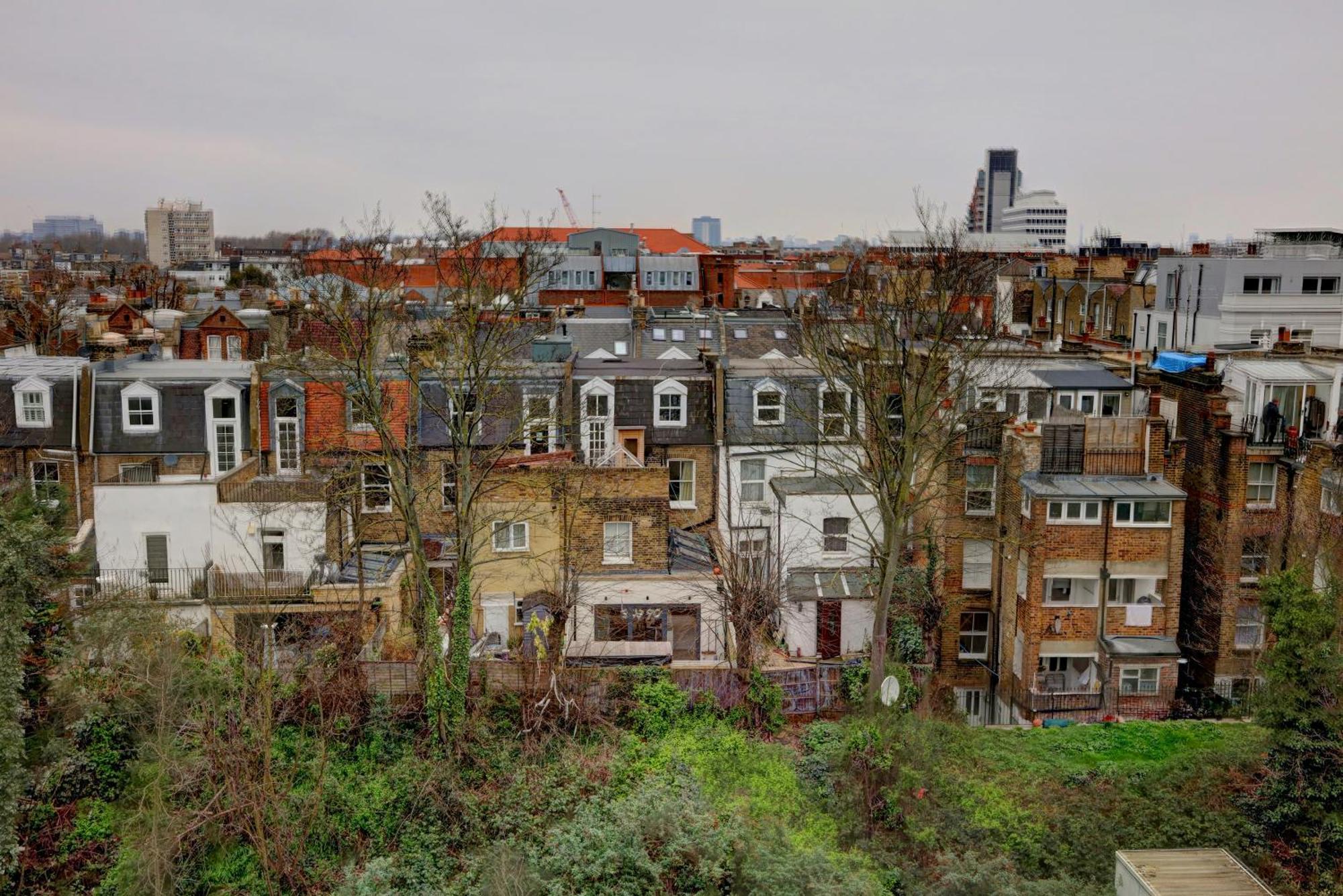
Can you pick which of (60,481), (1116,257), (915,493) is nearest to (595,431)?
(915,493)

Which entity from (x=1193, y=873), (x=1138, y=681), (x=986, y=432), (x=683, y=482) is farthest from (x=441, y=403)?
(x=1193, y=873)

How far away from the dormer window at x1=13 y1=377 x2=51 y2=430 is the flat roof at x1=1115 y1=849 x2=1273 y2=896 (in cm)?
3110

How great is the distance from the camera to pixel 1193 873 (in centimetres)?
1977

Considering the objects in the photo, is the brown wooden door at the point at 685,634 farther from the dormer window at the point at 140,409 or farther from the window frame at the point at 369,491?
the dormer window at the point at 140,409

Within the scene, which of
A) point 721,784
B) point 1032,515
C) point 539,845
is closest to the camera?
point 539,845

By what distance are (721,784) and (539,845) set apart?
414 cm

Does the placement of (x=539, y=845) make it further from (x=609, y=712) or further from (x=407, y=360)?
(x=407, y=360)

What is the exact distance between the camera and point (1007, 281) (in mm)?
66625

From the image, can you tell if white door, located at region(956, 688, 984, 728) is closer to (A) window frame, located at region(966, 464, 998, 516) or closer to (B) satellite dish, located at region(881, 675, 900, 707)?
(A) window frame, located at region(966, 464, 998, 516)

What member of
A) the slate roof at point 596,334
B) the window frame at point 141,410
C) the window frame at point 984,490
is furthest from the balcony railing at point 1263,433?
the window frame at point 141,410

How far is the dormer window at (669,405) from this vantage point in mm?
33875

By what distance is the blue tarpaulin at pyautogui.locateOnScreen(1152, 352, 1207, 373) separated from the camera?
107ft

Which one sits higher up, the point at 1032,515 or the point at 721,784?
the point at 1032,515

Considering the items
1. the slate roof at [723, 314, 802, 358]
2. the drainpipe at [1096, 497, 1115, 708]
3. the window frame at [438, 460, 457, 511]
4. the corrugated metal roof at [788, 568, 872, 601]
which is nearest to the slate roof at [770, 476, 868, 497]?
the corrugated metal roof at [788, 568, 872, 601]
